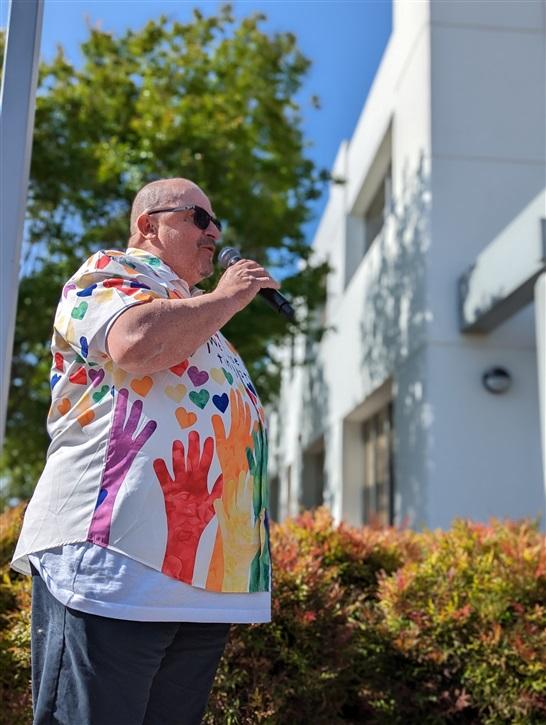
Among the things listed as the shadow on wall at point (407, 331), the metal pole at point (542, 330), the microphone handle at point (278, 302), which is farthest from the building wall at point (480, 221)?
the microphone handle at point (278, 302)

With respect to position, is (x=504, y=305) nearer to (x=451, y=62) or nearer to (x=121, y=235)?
(x=451, y=62)

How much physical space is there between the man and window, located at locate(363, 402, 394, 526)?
7.14 m

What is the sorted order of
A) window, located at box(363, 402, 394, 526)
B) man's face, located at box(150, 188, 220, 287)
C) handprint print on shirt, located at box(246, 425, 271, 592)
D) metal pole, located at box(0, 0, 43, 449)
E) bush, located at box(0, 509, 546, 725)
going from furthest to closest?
window, located at box(363, 402, 394, 526)
bush, located at box(0, 509, 546, 725)
metal pole, located at box(0, 0, 43, 449)
man's face, located at box(150, 188, 220, 287)
handprint print on shirt, located at box(246, 425, 271, 592)

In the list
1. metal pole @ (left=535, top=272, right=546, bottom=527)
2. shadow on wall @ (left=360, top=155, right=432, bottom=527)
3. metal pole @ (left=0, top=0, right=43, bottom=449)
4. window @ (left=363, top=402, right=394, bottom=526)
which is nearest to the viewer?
metal pole @ (left=0, top=0, right=43, bottom=449)

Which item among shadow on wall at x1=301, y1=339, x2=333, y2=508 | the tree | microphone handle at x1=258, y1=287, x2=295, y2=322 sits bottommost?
microphone handle at x1=258, y1=287, x2=295, y2=322

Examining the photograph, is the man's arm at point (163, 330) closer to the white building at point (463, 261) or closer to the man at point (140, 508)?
the man at point (140, 508)

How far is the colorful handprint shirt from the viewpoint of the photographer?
1713 mm

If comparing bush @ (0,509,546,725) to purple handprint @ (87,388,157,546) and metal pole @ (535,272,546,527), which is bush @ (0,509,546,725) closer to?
purple handprint @ (87,388,157,546)

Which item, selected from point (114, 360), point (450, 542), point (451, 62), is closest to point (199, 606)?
point (114, 360)

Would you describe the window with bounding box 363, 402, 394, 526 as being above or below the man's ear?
above

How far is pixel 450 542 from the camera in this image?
11.8ft

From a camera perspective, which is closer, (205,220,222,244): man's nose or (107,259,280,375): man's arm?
(107,259,280,375): man's arm

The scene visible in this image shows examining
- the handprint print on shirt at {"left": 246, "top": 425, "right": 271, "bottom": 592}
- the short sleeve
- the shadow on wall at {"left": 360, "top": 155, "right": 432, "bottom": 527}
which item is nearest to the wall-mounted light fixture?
the shadow on wall at {"left": 360, "top": 155, "right": 432, "bottom": 527}

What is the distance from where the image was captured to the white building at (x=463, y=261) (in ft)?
22.3
